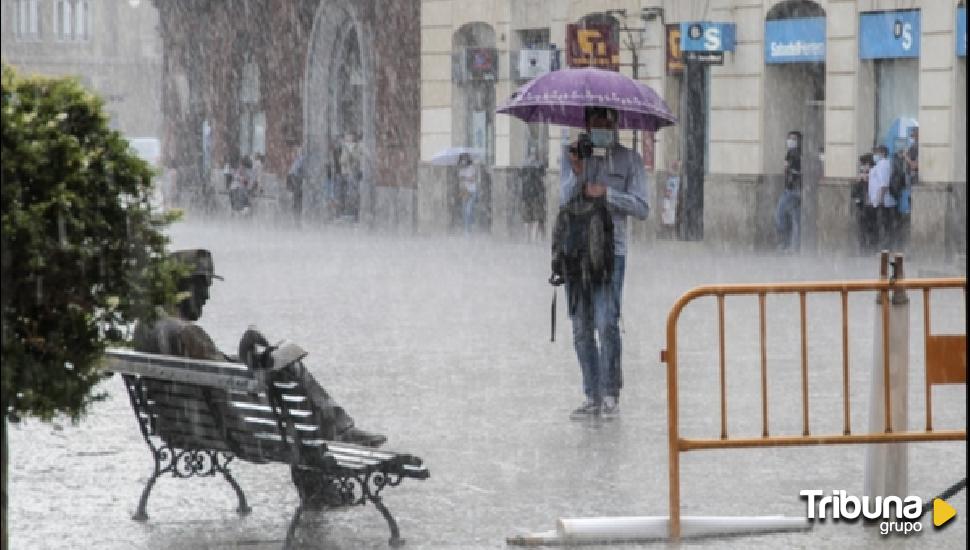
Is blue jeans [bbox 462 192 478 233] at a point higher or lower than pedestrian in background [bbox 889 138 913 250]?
lower

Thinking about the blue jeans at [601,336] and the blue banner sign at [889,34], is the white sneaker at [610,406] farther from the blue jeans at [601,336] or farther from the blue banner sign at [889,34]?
the blue banner sign at [889,34]

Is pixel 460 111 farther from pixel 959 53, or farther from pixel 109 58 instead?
pixel 109 58

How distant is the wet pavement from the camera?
862 cm

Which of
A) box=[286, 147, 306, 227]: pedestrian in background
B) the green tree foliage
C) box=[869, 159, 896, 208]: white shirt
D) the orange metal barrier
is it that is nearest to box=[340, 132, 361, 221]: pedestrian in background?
box=[286, 147, 306, 227]: pedestrian in background

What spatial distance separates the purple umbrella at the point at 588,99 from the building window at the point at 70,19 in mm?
96607

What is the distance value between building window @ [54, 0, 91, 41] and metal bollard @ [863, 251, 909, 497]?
10134 centimetres

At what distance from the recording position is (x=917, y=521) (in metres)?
8.35

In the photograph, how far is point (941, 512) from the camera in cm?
833

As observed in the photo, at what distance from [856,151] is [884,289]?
2225cm

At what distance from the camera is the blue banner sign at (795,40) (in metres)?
31.1

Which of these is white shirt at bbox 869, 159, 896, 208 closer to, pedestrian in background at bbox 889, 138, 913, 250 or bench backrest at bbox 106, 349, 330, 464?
pedestrian in background at bbox 889, 138, 913, 250

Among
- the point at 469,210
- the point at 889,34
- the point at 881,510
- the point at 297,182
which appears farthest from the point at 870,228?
the point at 881,510

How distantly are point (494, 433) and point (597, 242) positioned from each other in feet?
3.92

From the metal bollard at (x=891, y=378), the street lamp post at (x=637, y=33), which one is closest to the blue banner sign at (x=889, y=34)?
the street lamp post at (x=637, y=33)
